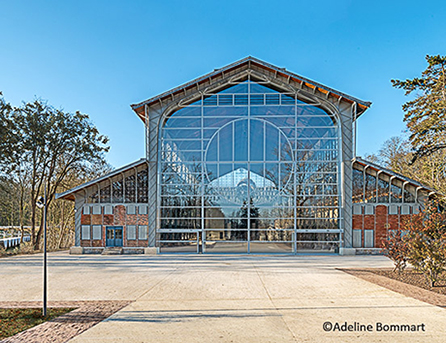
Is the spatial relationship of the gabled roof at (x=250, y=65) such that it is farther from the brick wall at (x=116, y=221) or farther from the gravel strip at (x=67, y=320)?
the gravel strip at (x=67, y=320)

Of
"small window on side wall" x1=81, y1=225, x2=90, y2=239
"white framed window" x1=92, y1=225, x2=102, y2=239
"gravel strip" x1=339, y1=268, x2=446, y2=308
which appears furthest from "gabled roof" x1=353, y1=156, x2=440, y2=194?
"small window on side wall" x1=81, y1=225, x2=90, y2=239

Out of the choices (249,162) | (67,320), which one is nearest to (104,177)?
(249,162)

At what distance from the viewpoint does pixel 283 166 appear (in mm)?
25016

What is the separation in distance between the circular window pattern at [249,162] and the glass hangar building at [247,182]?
7cm

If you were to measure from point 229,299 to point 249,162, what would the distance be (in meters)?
14.7

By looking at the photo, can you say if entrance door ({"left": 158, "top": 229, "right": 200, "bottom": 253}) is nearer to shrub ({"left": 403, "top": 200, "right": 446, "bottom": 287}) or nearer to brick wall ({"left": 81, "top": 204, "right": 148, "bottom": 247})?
brick wall ({"left": 81, "top": 204, "right": 148, "bottom": 247})

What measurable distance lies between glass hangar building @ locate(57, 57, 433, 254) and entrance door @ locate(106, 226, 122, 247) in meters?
0.07

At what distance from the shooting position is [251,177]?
25.1 m

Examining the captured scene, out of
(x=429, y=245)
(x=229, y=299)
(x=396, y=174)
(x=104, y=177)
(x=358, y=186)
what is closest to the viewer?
(x=229, y=299)

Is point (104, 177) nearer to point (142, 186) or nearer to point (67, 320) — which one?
point (142, 186)

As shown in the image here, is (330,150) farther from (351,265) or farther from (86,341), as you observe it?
(86,341)

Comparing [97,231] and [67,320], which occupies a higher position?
[97,231]

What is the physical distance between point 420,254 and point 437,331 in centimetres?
613

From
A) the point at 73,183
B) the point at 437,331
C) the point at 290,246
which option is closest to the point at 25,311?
the point at 437,331
